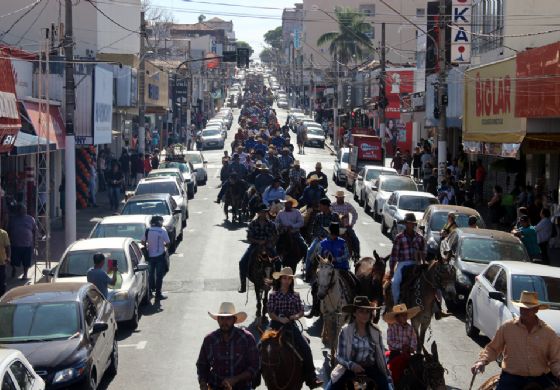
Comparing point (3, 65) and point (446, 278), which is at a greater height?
point (3, 65)

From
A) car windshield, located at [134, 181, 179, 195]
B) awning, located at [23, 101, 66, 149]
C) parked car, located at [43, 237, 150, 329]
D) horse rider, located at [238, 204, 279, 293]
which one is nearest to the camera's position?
parked car, located at [43, 237, 150, 329]

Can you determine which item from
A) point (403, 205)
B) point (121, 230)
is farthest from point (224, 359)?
point (403, 205)

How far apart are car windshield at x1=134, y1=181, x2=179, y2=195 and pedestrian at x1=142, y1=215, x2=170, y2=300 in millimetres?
11595

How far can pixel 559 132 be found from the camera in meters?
30.6

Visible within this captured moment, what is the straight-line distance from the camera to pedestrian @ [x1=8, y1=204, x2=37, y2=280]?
24.0 m

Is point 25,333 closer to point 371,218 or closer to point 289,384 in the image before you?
point 289,384

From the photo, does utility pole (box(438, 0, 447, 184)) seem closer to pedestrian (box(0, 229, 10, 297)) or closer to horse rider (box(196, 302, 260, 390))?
pedestrian (box(0, 229, 10, 297))

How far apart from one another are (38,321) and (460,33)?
2721cm

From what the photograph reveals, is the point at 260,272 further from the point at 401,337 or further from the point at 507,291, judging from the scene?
the point at 401,337

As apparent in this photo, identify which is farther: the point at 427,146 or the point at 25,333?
the point at 427,146

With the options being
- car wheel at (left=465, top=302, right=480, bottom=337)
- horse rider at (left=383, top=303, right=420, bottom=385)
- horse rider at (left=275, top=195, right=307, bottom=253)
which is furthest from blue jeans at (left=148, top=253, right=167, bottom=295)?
horse rider at (left=383, top=303, right=420, bottom=385)

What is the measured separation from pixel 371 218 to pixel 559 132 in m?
8.65

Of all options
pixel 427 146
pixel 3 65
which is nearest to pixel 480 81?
pixel 427 146

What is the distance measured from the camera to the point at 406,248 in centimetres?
1705
